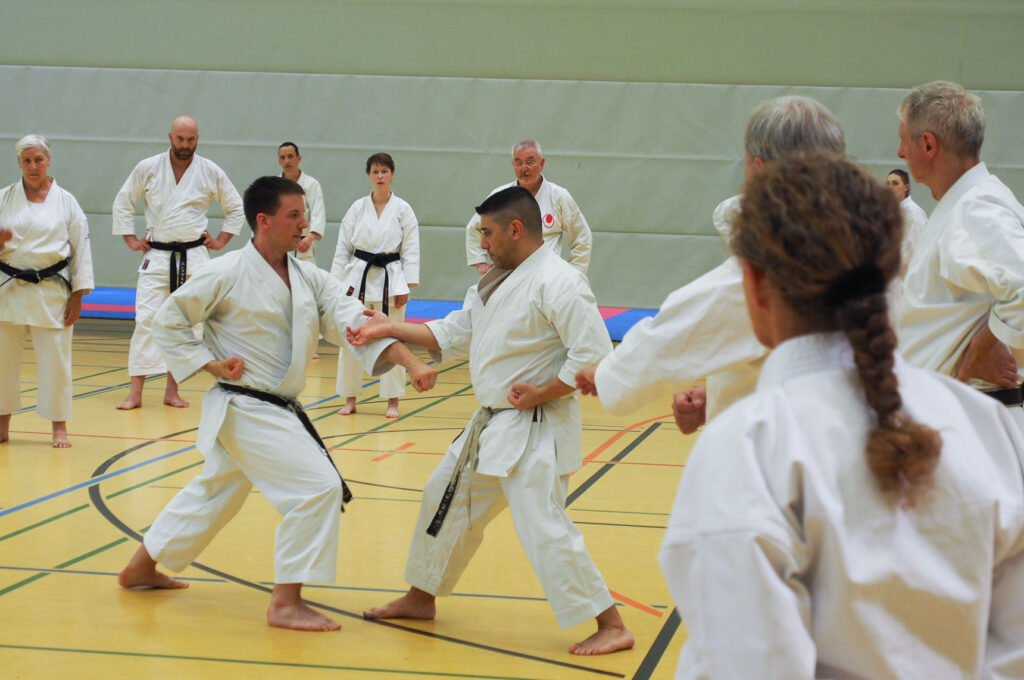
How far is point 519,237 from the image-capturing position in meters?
3.66

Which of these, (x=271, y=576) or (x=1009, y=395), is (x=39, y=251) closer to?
(x=271, y=576)

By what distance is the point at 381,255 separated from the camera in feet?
25.6

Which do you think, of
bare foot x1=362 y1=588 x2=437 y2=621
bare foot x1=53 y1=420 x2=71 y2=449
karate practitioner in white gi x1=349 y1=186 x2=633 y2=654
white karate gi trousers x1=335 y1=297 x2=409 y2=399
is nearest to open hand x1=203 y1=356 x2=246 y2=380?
karate practitioner in white gi x1=349 y1=186 x2=633 y2=654

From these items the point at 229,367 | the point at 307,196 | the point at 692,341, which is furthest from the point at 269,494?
the point at 307,196

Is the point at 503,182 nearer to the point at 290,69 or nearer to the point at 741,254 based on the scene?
the point at 290,69

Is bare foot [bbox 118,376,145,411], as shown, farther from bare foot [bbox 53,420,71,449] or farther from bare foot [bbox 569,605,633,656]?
bare foot [bbox 569,605,633,656]

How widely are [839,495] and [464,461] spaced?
2541 mm

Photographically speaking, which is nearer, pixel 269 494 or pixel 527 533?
pixel 527 533

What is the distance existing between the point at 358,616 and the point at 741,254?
9.37 feet

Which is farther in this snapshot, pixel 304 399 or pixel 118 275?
pixel 118 275

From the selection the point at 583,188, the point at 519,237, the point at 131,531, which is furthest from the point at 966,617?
the point at 583,188

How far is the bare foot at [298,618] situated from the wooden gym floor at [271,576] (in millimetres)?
40

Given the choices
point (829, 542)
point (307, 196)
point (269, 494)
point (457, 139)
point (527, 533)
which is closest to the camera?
point (829, 542)

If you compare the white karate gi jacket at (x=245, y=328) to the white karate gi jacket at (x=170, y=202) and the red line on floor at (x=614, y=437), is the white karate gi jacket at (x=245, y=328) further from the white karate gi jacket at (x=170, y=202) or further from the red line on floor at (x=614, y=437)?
the white karate gi jacket at (x=170, y=202)
